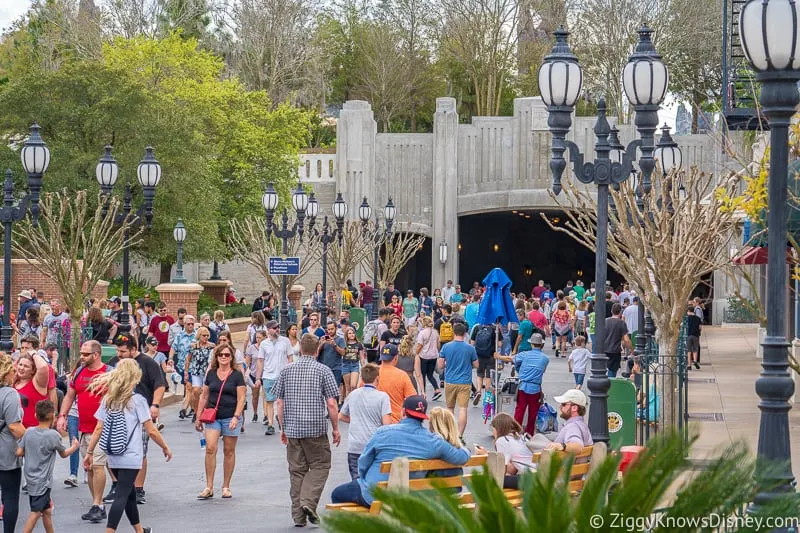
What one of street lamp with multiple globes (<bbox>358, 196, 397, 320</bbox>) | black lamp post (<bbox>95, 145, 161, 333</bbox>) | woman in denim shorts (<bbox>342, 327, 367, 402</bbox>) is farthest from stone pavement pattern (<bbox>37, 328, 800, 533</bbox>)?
street lamp with multiple globes (<bbox>358, 196, 397, 320</bbox>)

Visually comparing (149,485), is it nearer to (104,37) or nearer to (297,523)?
(297,523)

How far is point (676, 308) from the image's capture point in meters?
16.5

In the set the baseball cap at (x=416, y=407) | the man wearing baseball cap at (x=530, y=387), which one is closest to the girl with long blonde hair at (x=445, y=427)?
the baseball cap at (x=416, y=407)

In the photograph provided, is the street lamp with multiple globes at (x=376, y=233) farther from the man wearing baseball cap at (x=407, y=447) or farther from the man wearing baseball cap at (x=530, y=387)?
the man wearing baseball cap at (x=407, y=447)

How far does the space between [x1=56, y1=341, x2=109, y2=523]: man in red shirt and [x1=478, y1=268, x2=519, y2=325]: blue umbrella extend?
11690 mm

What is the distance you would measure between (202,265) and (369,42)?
18613 millimetres

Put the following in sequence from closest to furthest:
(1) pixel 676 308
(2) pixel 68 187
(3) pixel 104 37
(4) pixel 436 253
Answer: (1) pixel 676 308
(2) pixel 68 187
(4) pixel 436 253
(3) pixel 104 37

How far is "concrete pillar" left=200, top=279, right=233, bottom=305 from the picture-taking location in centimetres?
4716

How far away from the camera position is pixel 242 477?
14648 mm

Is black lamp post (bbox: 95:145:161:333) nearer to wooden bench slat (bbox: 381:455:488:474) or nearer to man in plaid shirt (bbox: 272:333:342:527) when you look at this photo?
man in plaid shirt (bbox: 272:333:342:527)

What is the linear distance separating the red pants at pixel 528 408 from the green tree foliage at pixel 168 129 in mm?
25822

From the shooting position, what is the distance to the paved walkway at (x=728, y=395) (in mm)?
17422

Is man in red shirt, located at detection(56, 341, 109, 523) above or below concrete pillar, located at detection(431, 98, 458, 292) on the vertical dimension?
below

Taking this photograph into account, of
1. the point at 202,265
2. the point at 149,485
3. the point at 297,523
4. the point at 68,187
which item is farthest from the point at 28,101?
the point at 297,523
